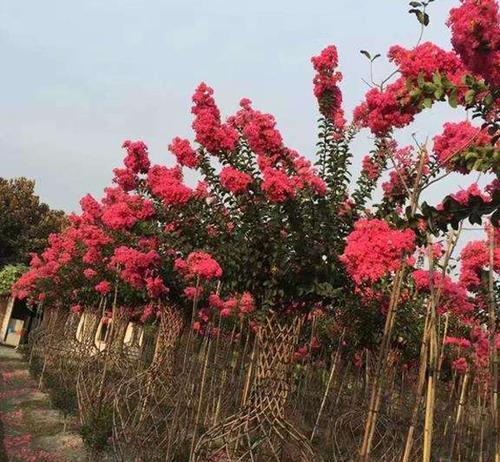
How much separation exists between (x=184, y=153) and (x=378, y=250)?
3.51 meters

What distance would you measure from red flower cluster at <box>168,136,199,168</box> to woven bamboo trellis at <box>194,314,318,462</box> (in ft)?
6.35

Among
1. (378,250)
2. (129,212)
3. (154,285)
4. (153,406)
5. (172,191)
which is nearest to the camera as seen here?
(378,250)

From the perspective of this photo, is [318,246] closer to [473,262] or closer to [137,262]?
[473,262]

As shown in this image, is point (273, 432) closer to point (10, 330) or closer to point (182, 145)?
point (182, 145)

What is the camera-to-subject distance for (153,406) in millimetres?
7496

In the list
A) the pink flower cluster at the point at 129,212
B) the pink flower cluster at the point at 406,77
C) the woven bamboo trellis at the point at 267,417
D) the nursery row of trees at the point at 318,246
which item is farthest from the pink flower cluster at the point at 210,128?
the pink flower cluster at the point at 406,77

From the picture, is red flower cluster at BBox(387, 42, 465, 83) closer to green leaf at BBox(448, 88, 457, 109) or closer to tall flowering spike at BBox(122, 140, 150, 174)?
green leaf at BBox(448, 88, 457, 109)

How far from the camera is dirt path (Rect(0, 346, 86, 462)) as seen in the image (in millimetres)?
8164

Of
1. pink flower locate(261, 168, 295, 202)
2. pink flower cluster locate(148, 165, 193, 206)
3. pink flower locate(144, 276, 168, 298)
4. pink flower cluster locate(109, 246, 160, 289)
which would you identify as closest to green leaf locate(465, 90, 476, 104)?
pink flower locate(261, 168, 295, 202)

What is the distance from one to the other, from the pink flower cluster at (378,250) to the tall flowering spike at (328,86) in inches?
111

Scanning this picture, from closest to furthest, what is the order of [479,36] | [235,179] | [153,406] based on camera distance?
[479,36] < [235,179] < [153,406]

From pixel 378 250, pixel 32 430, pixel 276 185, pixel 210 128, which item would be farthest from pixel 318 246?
pixel 32 430

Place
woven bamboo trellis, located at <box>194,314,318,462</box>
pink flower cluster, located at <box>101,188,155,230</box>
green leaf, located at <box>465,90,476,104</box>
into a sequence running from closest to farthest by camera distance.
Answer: green leaf, located at <box>465,90,476,104</box> → woven bamboo trellis, located at <box>194,314,318,462</box> → pink flower cluster, located at <box>101,188,155,230</box>

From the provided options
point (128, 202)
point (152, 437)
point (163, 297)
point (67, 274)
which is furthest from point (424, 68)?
point (67, 274)
